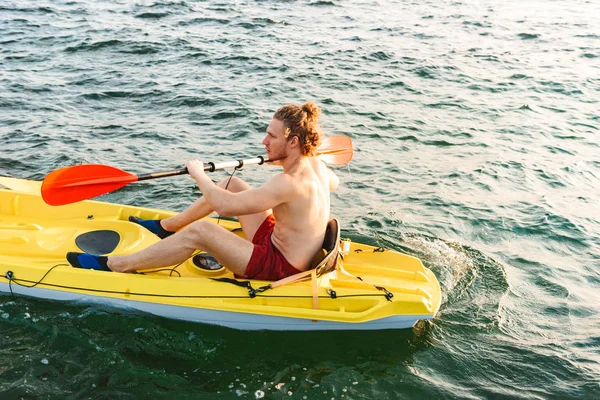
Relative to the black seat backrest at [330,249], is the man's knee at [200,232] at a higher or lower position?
higher

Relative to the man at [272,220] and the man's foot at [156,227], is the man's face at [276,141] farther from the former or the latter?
the man's foot at [156,227]

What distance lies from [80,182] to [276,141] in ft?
6.13

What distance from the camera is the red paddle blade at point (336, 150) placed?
6645 mm

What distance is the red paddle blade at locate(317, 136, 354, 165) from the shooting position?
664 centimetres

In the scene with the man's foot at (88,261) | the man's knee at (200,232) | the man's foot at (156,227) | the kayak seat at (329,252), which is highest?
the man's knee at (200,232)

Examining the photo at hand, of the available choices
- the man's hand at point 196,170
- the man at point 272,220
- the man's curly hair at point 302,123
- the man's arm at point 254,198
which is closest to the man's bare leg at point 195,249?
the man at point 272,220

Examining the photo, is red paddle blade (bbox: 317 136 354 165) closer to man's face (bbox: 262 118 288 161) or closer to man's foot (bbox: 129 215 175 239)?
man's face (bbox: 262 118 288 161)

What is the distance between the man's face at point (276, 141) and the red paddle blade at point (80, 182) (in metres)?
1.31

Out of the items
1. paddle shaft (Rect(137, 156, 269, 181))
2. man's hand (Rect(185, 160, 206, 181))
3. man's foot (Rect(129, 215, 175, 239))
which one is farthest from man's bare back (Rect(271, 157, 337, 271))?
man's foot (Rect(129, 215, 175, 239))

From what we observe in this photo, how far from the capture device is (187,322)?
5340 millimetres

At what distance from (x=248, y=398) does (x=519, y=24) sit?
15935 mm

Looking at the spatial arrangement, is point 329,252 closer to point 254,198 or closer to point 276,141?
point 254,198

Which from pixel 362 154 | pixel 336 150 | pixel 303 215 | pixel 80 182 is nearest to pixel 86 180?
pixel 80 182

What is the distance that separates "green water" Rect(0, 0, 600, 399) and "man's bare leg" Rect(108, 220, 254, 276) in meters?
0.47
